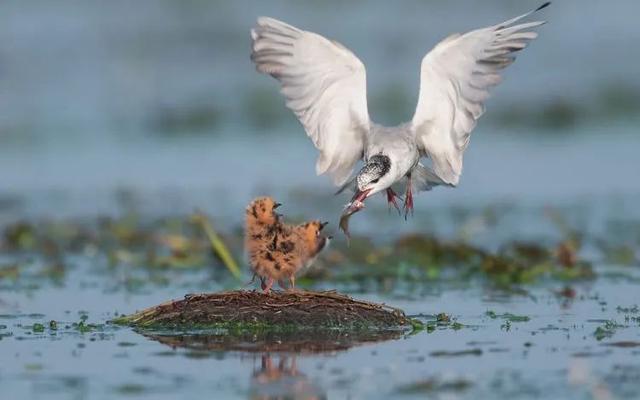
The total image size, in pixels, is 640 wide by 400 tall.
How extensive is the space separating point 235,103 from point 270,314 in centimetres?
1145

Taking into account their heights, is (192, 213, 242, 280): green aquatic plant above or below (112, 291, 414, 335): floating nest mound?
above

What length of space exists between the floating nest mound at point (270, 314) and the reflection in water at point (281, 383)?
1.01 metres

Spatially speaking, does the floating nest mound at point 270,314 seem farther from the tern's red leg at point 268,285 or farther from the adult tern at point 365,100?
the adult tern at point 365,100

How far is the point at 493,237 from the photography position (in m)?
13.8

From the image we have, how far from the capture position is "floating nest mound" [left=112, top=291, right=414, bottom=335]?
374 inches

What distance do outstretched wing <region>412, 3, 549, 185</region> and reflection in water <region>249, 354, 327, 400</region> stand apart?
8.52 ft

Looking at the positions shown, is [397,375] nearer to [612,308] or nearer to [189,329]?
[189,329]

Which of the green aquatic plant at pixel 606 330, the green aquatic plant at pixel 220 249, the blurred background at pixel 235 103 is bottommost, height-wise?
the green aquatic plant at pixel 606 330

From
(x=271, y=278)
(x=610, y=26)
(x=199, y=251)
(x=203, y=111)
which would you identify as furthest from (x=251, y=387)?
(x=610, y=26)

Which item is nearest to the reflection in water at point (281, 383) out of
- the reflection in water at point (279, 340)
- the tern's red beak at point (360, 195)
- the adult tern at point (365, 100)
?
the reflection in water at point (279, 340)

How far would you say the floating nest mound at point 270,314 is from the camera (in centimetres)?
950

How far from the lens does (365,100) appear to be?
10.5m

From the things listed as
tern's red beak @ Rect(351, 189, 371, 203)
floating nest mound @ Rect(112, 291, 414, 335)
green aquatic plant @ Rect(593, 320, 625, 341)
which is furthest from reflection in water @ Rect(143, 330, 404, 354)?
green aquatic plant @ Rect(593, 320, 625, 341)

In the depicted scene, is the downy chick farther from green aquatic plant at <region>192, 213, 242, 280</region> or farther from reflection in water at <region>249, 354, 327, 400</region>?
green aquatic plant at <region>192, 213, 242, 280</region>
